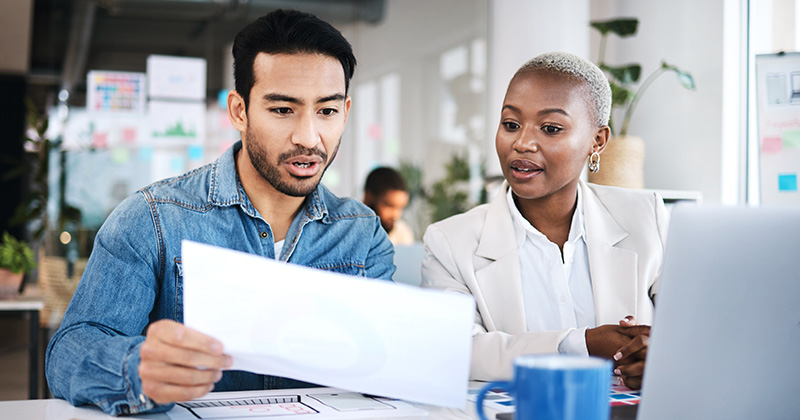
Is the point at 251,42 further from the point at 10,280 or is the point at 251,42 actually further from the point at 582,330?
the point at 10,280

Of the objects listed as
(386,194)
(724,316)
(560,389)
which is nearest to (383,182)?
(386,194)

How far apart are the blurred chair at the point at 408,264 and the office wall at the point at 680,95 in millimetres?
2376

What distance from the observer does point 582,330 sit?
152 cm

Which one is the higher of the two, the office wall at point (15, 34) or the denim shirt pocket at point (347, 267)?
the office wall at point (15, 34)

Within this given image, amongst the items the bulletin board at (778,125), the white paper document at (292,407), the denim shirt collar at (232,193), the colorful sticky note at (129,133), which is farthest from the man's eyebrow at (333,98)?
the colorful sticky note at (129,133)

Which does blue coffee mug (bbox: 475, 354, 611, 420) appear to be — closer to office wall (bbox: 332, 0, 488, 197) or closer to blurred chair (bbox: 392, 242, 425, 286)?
blurred chair (bbox: 392, 242, 425, 286)

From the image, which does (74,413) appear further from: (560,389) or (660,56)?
(660,56)

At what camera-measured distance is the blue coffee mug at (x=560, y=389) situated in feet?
2.38

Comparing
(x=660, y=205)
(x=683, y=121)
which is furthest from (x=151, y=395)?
(x=683, y=121)

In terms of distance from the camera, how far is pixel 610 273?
177cm

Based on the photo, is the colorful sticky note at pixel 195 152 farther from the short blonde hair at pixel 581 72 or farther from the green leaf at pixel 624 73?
the short blonde hair at pixel 581 72

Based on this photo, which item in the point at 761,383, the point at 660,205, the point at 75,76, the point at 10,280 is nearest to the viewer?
the point at 761,383

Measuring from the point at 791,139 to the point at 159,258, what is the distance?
303 centimetres

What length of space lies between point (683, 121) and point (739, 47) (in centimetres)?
46
